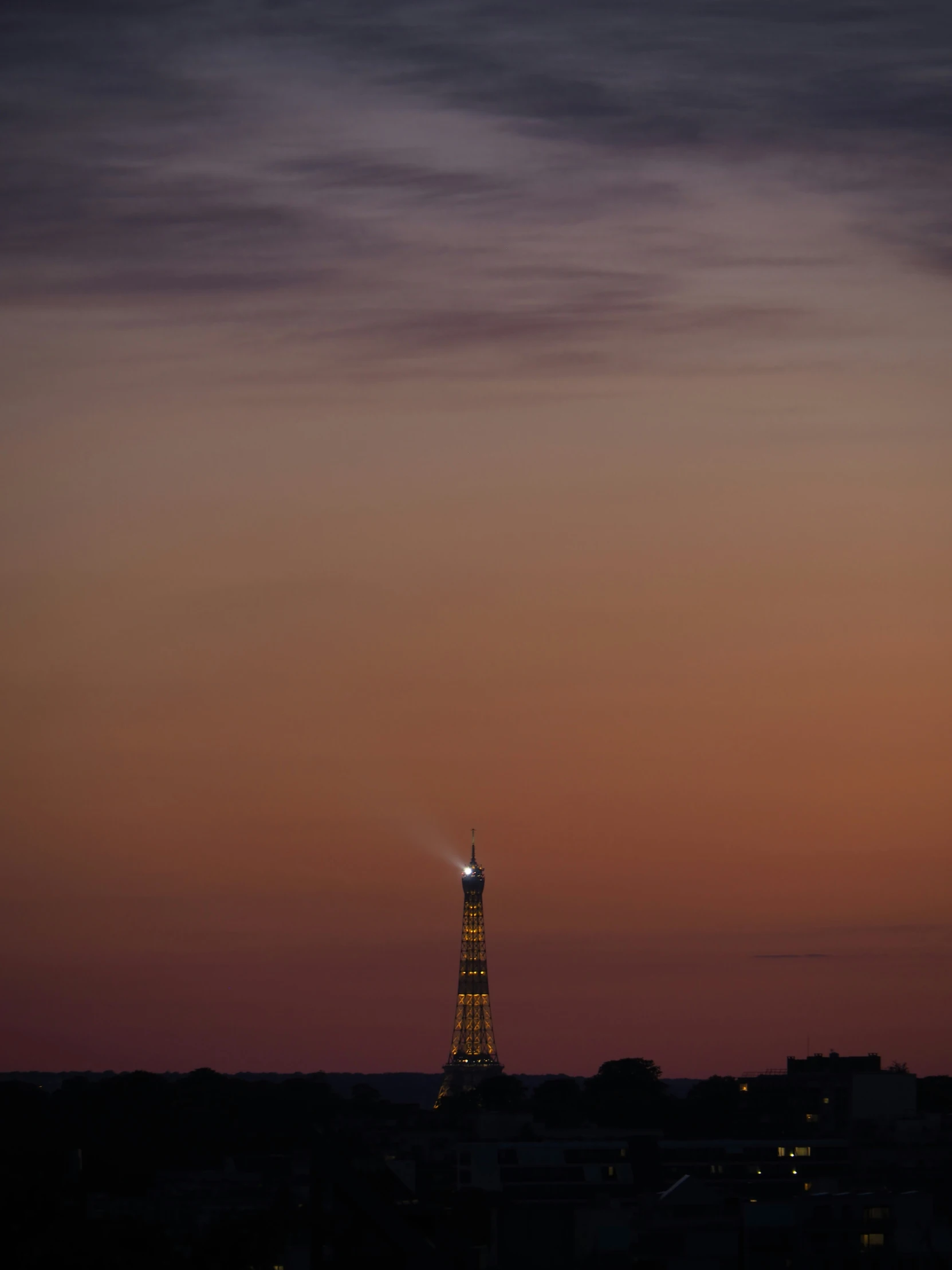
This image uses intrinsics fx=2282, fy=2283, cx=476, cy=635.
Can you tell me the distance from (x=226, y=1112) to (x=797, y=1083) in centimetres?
4658

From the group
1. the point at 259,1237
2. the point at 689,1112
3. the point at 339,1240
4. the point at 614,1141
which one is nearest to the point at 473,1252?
the point at 339,1240

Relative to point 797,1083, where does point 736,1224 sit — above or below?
below

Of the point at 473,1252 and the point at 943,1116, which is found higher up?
the point at 943,1116

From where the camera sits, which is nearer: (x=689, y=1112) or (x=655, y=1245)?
(x=655, y=1245)

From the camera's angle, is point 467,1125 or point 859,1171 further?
point 467,1125

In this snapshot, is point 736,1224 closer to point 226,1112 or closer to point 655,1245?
point 655,1245

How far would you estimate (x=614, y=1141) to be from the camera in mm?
138375

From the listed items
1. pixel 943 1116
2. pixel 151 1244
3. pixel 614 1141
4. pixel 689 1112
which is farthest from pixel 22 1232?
pixel 689 1112

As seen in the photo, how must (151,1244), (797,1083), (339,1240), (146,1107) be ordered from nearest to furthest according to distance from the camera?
(151,1244) < (339,1240) < (146,1107) < (797,1083)

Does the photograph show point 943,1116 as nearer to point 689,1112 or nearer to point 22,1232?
point 689,1112

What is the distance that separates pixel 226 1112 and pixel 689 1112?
38179mm

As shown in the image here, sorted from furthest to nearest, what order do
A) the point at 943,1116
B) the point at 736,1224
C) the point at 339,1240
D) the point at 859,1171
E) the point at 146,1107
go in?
the point at 146,1107 < the point at 943,1116 < the point at 859,1171 < the point at 736,1224 < the point at 339,1240

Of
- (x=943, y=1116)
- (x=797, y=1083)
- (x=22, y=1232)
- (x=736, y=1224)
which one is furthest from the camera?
(x=797, y=1083)

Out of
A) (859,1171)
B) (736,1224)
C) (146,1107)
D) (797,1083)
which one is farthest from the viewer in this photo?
(797,1083)
